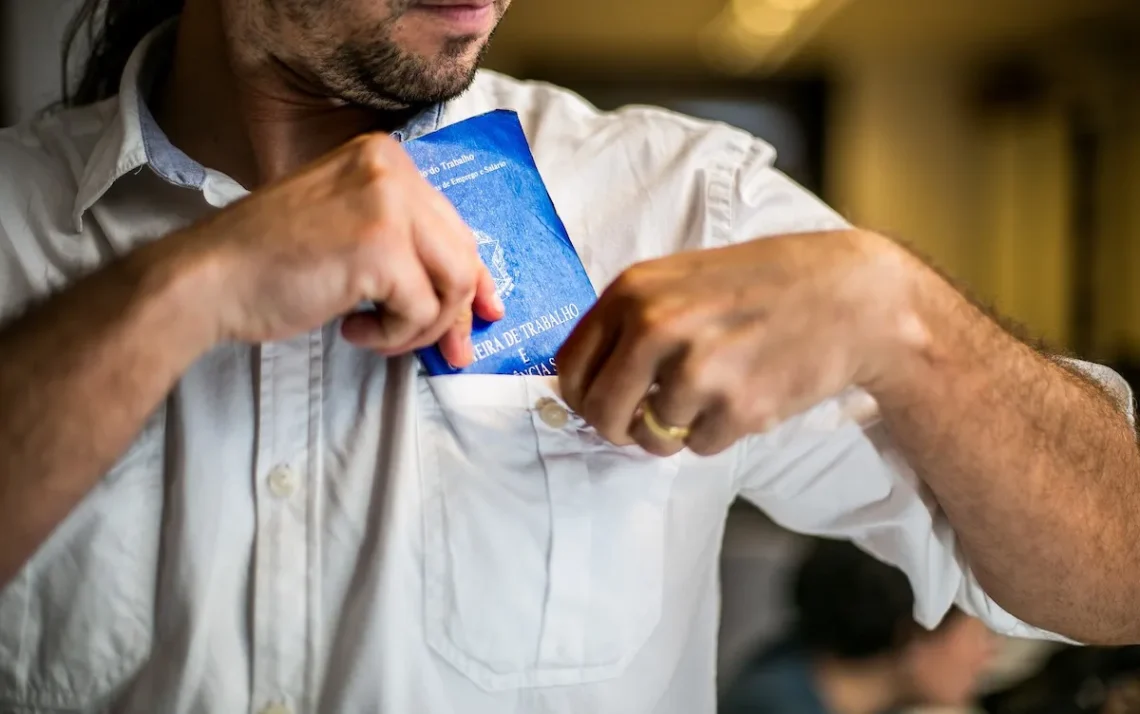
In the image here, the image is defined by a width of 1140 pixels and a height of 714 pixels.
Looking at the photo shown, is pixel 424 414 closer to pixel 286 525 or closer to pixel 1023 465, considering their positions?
pixel 286 525

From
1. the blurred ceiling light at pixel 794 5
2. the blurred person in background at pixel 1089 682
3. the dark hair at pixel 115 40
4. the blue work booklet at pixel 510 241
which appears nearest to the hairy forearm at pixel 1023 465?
the blue work booklet at pixel 510 241

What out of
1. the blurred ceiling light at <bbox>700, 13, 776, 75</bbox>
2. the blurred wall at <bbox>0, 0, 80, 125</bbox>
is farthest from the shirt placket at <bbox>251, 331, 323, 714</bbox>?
the blurred ceiling light at <bbox>700, 13, 776, 75</bbox>

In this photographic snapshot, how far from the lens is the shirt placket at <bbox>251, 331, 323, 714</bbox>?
0.71 metres

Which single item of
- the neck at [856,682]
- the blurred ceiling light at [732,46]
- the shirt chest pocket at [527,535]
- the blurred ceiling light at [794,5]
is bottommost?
the neck at [856,682]

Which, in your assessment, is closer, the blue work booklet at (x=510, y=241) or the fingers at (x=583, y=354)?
the fingers at (x=583, y=354)

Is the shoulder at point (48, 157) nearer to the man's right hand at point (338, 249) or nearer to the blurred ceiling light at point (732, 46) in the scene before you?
the man's right hand at point (338, 249)

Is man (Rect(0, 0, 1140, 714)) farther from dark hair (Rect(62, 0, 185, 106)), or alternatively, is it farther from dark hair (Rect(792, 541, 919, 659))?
dark hair (Rect(792, 541, 919, 659))

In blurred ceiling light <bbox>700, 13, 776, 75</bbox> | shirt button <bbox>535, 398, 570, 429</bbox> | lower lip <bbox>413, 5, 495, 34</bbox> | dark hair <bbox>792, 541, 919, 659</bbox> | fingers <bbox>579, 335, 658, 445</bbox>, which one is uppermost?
lower lip <bbox>413, 5, 495, 34</bbox>

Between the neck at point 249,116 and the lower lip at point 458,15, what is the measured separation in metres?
0.11

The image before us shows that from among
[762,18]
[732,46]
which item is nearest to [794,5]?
[762,18]

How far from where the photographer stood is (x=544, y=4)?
3781 mm

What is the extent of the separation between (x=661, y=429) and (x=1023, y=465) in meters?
0.25

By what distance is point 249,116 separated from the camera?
84 cm

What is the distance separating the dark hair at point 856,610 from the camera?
1873mm
